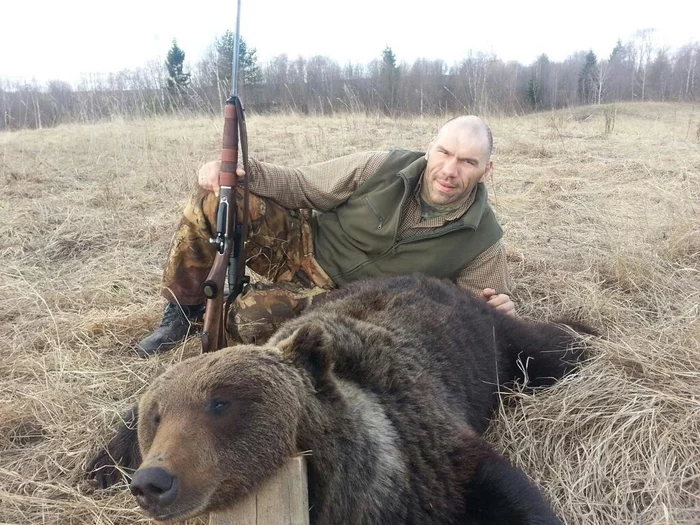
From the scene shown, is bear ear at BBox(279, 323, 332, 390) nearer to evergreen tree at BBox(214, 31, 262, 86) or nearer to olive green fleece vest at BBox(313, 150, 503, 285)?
olive green fleece vest at BBox(313, 150, 503, 285)

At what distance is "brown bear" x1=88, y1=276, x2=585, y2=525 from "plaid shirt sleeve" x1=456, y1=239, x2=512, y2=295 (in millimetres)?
1017

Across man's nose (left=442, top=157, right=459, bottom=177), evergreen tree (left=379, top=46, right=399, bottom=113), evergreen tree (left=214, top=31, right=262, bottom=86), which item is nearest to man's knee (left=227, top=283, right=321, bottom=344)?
man's nose (left=442, top=157, right=459, bottom=177)

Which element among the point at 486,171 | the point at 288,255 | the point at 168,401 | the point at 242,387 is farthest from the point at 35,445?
the point at 486,171

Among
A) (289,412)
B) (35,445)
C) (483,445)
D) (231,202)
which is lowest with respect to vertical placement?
(35,445)

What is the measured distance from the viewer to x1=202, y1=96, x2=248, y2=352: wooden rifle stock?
9.97 ft

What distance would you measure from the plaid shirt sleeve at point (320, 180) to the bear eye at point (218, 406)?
2.20 m

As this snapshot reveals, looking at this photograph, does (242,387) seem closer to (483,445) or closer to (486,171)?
(483,445)

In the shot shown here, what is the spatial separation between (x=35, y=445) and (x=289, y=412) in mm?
1674

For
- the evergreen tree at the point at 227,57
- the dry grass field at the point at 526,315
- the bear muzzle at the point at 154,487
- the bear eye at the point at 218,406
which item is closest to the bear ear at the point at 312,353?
the bear eye at the point at 218,406

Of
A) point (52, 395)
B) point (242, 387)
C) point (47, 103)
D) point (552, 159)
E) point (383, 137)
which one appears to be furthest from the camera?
point (47, 103)

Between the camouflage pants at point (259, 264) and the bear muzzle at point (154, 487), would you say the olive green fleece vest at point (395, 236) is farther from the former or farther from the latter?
the bear muzzle at point (154, 487)

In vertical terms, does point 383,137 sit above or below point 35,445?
above

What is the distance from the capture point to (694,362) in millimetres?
2758

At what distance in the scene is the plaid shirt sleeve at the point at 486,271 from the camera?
375 centimetres
